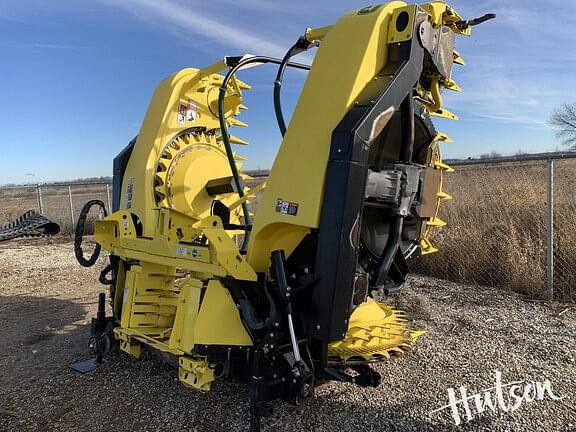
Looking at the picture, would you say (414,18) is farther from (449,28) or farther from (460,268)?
(460,268)

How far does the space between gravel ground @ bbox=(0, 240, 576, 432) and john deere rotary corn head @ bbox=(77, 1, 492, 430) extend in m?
0.28

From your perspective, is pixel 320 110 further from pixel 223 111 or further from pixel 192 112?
pixel 192 112

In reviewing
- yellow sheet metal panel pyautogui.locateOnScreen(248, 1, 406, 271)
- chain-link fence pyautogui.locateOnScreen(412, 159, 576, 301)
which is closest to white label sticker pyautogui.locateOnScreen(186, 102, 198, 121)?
yellow sheet metal panel pyautogui.locateOnScreen(248, 1, 406, 271)

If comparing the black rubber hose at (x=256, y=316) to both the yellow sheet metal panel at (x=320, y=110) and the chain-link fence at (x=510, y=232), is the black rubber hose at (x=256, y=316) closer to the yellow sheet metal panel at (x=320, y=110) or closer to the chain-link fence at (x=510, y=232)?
the yellow sheet metal panel at (x=320, y=110)

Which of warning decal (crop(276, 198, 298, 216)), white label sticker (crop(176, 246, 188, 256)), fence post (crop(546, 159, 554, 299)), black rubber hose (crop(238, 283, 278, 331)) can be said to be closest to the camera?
warning decal (crop(276, 198, 298, 216))

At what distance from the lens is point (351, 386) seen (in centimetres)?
343

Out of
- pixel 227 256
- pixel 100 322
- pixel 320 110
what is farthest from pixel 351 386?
pixel 100 322

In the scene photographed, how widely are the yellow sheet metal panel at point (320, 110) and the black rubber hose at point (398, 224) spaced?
1.02ft

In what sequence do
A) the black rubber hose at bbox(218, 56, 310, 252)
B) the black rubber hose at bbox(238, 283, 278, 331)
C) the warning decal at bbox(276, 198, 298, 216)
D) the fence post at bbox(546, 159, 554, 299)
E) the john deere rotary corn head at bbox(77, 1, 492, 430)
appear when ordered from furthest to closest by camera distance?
the fence post at bbox(546, 159, 554, 299) → the black rubber hose at bbox(218, 56, 310, 252) → the black rubber hose at bbox(238, 283, 278, 331) → the warning decal at bbox(276, 198, 298, 216) → the john deere rotary corn head at bbox(77, 1, 492, 430)

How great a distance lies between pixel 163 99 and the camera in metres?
4.32

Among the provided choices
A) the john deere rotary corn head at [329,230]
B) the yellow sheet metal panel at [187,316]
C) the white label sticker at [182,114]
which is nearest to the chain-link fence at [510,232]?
the john deere rotary corn head at [329,230]

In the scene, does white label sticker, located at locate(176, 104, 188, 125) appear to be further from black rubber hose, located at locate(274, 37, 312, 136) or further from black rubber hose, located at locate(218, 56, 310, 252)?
black rubber hose, located at locate(274, 37, 312, 136)

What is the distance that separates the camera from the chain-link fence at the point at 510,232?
5.96 meters

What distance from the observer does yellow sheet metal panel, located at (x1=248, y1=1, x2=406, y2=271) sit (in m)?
2.47
